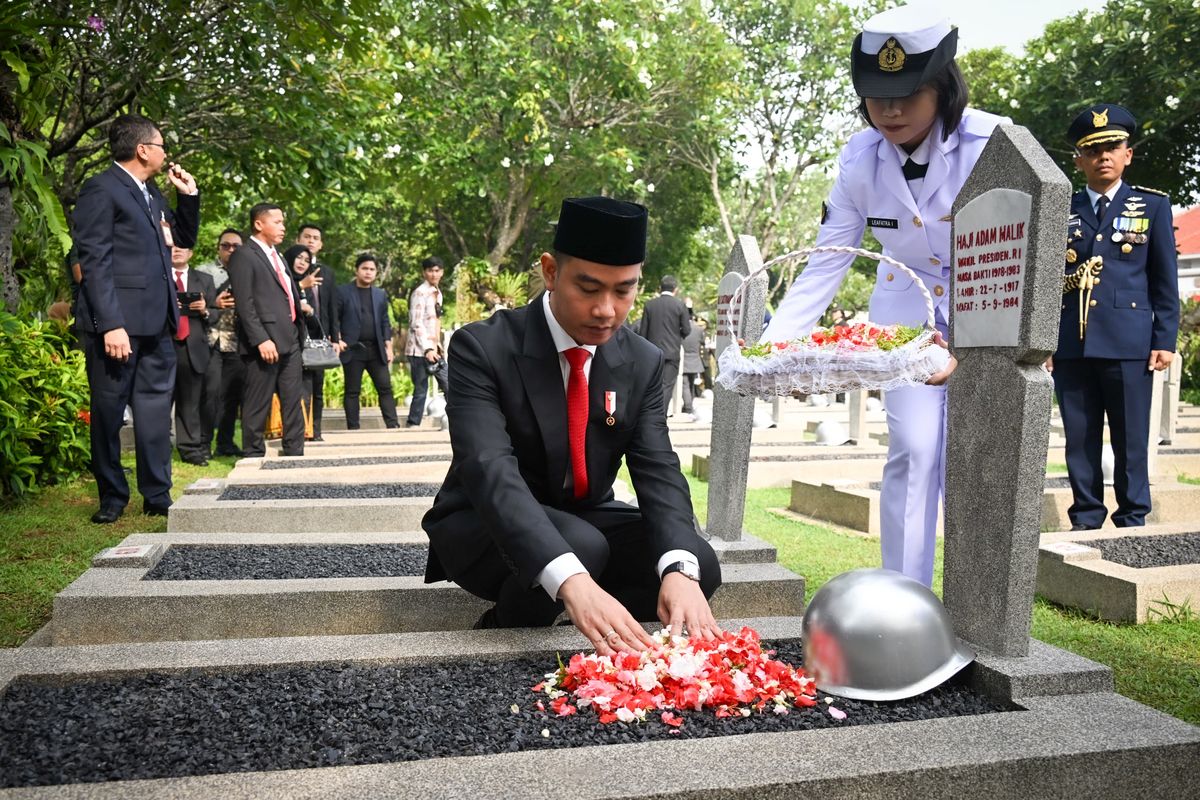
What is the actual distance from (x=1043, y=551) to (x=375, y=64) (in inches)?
355

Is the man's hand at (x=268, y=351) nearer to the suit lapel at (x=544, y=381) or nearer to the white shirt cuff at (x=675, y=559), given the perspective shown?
the suit lapel at (x=544, y=381)

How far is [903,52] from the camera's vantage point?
147 inches

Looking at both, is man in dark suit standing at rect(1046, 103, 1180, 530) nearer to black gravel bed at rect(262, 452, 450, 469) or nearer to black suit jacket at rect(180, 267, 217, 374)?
black gravel bed at rect(262, 452, 450, 469)

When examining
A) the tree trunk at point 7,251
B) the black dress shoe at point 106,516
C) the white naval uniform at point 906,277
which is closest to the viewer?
the white naval uniform at point 906,277

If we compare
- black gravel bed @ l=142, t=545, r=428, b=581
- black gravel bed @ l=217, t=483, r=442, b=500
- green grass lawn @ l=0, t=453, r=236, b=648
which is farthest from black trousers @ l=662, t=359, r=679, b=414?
black gravel bed @ l=142, t=545, r=428, b=581

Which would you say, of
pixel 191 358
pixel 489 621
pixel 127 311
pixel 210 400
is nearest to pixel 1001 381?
pixel 489 621

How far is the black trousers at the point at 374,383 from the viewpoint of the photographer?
12.7 m

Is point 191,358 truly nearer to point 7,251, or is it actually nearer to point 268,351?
point 268,351

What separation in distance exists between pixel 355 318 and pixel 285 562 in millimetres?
7172

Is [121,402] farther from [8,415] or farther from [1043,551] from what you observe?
[1043,551]

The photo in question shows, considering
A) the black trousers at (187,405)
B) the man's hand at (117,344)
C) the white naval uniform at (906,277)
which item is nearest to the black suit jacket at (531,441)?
the white naval uniform at (906,277)

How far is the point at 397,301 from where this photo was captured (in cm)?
3194

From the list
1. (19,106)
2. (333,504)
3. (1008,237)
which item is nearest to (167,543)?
(333,504)

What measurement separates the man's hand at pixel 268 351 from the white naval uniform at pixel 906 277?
5.68 meters
